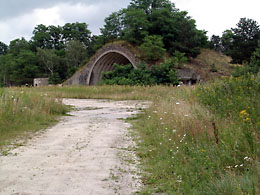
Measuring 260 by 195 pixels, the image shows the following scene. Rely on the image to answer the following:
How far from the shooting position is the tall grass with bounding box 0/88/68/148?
336 inches

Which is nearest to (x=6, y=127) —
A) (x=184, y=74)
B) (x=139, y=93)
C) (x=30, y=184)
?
(x=30, y=184)

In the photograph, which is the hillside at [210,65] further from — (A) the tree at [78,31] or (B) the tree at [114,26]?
(A) the tree at [78,31]

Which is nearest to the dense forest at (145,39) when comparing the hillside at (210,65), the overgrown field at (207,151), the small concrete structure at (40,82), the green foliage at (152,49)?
the green foliage at (152,49)

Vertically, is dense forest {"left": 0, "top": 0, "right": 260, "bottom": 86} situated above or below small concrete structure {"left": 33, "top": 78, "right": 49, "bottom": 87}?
above

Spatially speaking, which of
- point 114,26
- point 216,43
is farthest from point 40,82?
point 216,43

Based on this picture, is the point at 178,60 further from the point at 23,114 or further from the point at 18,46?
the point at 18,46

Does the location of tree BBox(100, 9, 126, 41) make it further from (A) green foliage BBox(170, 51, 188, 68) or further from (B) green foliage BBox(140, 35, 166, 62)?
(A) green foliage BBox(170, 51, 188, 68)

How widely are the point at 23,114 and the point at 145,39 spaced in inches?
1228

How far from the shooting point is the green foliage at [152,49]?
38562 millimetres

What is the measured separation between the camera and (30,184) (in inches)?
171

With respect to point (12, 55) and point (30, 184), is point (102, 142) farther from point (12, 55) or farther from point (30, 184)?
point (12, 55)

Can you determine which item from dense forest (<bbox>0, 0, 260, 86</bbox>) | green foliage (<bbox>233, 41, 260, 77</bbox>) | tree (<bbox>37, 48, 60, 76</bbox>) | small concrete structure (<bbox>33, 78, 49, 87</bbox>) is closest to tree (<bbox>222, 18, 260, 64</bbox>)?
dense forest (<bbox>0, 0, 260, 86</bbox>)

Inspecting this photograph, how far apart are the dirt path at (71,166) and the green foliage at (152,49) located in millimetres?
31225

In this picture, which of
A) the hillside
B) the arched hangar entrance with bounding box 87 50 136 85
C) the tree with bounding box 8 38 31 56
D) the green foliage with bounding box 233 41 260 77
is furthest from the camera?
the tree with bounding box 8 38 31 56
